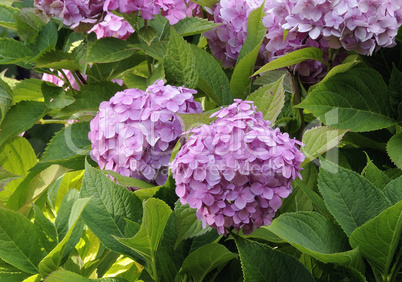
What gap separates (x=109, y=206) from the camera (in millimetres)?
725

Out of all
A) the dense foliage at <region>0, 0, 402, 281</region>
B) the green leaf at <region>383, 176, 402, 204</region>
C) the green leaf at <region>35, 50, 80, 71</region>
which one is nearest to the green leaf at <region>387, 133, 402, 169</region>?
the dense foliage at <region>0, 0, 402, 281</region>

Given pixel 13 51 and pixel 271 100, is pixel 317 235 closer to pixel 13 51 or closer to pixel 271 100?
pixel 271 100

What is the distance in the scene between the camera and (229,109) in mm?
664

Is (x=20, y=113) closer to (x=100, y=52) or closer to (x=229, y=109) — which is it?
(x=100, y=52)

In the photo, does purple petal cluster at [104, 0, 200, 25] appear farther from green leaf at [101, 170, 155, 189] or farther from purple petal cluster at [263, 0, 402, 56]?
green leaf at [101, 170, 155, 189]

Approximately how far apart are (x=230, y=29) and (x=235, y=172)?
43 cm

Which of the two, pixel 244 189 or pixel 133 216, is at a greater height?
pixel 244 189

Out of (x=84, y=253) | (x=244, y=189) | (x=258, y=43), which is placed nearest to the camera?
(x=244, y=189)

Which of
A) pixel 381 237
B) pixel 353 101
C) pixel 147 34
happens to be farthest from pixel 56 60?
pixel 381 237

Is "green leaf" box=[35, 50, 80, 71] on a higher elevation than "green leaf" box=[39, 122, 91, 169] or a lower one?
higher

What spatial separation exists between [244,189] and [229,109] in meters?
0.11

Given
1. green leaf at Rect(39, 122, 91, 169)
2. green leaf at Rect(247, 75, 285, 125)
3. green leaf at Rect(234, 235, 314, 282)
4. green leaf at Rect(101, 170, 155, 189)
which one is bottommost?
green leaf at Rect(39, 122, 91, 169)

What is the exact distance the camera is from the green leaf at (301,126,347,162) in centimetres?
73

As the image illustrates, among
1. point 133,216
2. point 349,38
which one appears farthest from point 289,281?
point 349,38
